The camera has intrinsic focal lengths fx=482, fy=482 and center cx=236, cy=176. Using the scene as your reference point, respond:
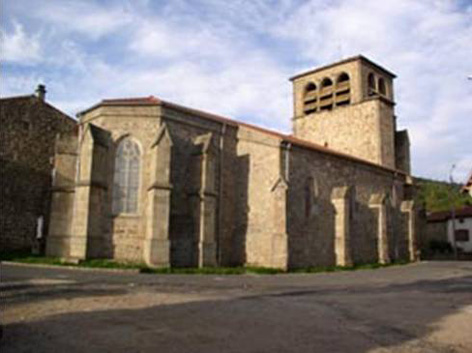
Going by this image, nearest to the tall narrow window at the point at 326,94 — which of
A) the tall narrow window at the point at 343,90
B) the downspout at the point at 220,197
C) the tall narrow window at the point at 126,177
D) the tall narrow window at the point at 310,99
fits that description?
the tall narrow window at the point at 310,99

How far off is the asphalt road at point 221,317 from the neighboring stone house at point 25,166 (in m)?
11.9

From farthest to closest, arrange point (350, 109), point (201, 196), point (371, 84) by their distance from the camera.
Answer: point (371, 84) < point (350, 109) < point (201, 196)

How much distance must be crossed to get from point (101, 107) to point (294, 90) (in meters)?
19.9

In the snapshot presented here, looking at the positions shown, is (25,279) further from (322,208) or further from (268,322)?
(322,208)

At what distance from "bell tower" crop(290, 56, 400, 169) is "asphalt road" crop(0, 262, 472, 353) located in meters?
20.3

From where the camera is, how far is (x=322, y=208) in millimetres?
25438

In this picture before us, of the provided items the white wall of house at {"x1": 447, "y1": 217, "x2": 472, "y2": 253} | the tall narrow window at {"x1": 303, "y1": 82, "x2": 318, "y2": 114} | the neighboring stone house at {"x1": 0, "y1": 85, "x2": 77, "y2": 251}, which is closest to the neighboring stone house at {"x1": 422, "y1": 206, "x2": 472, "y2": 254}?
the white wall of house at {"x1": 447, "y1": 217, "x2": 472, "y2": 253}

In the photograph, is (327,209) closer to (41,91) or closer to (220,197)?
(220,197)

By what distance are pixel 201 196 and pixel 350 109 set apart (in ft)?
57.2

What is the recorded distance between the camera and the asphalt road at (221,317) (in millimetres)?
6469

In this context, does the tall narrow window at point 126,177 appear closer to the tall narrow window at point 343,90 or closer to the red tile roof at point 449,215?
the tall narrow window at point 343,90

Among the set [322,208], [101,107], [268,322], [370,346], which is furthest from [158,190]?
[370,346]

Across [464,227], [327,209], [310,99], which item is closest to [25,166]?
[327,209]

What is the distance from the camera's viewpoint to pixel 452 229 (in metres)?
46.8
